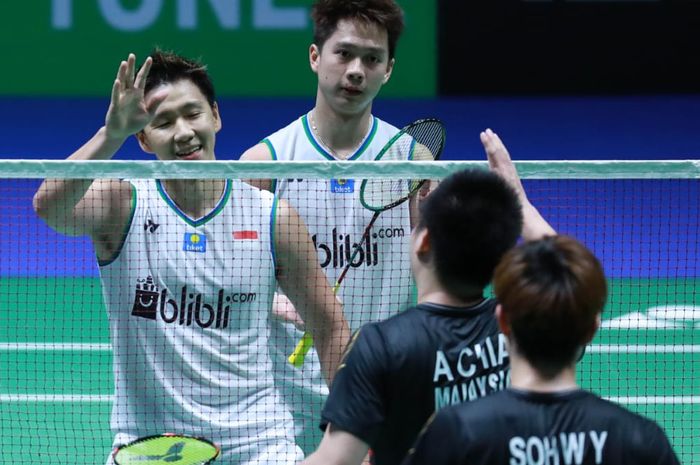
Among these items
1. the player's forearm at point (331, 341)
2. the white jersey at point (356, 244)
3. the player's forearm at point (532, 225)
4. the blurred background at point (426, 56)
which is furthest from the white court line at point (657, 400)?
the blurred background at point (426, 56)

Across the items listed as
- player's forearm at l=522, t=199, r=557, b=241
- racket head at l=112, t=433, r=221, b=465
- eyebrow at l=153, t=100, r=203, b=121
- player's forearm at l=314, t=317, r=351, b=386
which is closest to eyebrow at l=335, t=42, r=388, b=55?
eyebrow at l=153, t=100, r=203, b=121

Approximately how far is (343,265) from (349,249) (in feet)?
0.21

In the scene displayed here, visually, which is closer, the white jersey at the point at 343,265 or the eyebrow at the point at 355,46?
the white jersey at the point at 343,265

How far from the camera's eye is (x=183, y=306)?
406cm

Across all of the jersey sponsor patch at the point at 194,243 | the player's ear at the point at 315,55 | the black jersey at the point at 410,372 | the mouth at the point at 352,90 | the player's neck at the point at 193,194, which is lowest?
the black jersey at the point at 410,372

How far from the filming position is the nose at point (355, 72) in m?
4.84

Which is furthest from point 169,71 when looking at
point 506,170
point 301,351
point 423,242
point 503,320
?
point 503,320

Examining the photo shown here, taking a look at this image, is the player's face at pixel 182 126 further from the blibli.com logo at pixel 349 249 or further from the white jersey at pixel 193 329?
the blibli.com logo at pixel 349 249

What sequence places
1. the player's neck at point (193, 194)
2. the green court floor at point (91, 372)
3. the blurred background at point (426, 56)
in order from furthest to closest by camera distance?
the blurred background at point (426, 56) < the green court floor at point (91, 372) < the player's neck at point (193, 194)

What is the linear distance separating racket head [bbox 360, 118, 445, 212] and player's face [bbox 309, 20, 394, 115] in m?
0.21

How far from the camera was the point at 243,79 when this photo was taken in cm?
1531

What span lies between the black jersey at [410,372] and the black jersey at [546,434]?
326 millimetres

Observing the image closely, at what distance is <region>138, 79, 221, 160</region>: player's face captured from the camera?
425cm

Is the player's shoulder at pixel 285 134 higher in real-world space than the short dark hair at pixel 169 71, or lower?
lower
